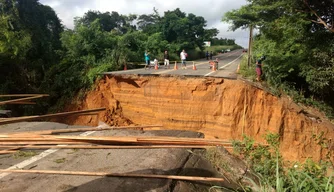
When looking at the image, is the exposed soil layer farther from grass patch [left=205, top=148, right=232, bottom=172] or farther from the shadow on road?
the shadow on road

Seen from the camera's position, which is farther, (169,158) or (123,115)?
(123,115)

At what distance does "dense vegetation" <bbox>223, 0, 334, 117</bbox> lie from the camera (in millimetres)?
8945

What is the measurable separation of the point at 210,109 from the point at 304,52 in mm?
4635

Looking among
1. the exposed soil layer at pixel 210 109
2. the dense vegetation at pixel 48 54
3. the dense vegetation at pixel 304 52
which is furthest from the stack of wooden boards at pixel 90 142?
the dense vegetation at pixel 48 54

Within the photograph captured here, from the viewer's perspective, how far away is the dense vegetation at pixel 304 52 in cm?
895

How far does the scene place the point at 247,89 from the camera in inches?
398

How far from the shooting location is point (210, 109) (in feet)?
36.2

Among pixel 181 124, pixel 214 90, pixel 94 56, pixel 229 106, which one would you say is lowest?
pixel 181 124

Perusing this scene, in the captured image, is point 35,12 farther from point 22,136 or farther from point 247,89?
point 22,136

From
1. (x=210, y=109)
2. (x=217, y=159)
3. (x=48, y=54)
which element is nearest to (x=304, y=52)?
(x=210, y=109)

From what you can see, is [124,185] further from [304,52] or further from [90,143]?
[304,52]

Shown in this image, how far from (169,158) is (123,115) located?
10.7 metres

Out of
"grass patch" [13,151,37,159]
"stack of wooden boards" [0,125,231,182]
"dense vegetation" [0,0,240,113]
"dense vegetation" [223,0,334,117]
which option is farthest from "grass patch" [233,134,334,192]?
"dense vegetation" [0,0,240,113]

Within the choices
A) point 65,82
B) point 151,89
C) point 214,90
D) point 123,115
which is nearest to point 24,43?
point 65,82
